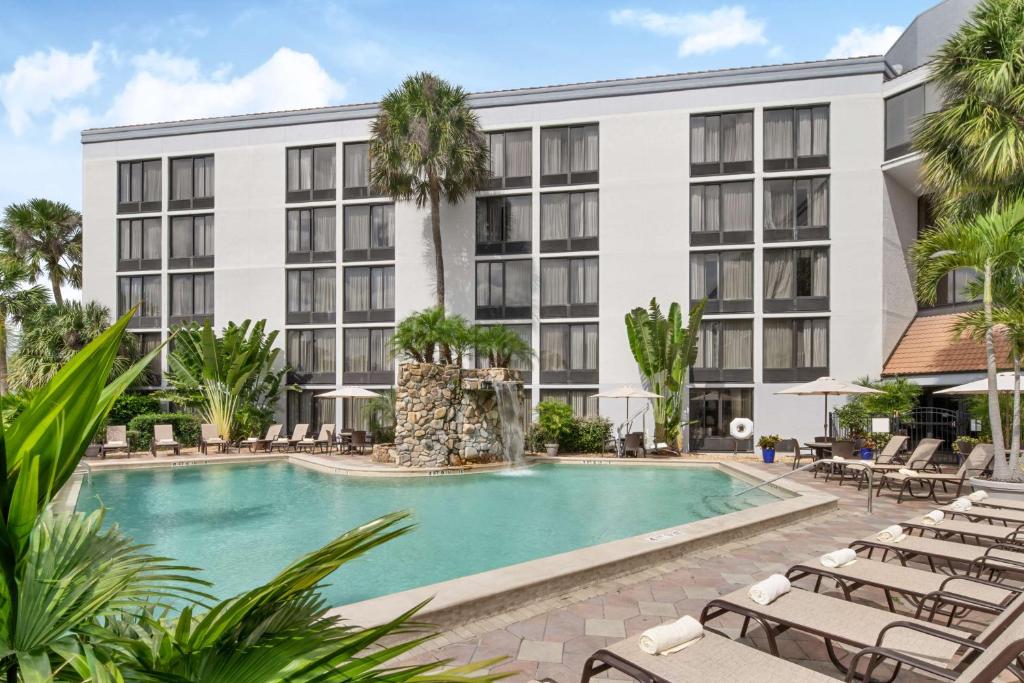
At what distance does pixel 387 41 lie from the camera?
1236 centimetres

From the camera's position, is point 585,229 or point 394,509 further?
point 585,229

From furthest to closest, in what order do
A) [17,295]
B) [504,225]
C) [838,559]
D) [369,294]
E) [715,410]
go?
[369,294], [504,225], [17,295], [715,410], [838,559]

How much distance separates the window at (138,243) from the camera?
2955cm

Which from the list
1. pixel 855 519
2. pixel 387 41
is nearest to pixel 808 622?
pixel 855 519

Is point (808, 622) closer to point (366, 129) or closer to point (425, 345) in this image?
point (425, 345)

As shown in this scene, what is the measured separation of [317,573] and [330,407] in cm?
2727

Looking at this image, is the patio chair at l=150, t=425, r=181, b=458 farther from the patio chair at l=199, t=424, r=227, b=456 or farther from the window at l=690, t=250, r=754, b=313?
the window at l=690, t=250, r=754, b=313

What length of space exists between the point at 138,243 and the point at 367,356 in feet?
39.3

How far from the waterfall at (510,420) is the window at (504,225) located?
8276 mm

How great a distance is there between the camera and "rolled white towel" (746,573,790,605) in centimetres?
416

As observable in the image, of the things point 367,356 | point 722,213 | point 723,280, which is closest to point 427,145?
point 367,356

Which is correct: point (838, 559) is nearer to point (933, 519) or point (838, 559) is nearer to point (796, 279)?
point (933, 519)

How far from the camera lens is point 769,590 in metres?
4.20

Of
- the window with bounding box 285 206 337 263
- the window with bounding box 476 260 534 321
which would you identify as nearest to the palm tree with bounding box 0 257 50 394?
the window with bounding box 285 206 337 263
